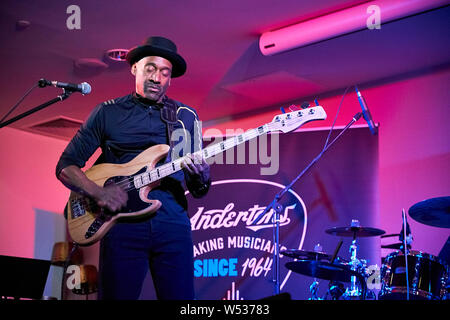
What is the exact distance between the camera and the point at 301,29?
590cm

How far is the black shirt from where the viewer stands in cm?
320

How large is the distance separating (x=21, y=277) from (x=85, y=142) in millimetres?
1565

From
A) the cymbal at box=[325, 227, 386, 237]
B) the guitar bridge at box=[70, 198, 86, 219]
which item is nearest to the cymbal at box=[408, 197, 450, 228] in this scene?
the cymbal at box=[325, 227, 386, 237]

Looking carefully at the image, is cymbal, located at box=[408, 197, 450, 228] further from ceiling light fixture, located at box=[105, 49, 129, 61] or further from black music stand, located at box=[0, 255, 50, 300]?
ceiling light fixture, located at box=[105, 49, 129, 61]

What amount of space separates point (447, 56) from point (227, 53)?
2661mm

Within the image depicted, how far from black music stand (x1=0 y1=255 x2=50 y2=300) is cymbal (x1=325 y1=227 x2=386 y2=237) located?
2891 mm

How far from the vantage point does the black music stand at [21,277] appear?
4105 millimetres

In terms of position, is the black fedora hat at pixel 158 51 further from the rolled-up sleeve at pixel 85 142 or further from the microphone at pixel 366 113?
the microphone at pixel 366 113

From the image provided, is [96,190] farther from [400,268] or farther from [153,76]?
[400,268]

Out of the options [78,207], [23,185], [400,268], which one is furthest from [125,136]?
[23,185]

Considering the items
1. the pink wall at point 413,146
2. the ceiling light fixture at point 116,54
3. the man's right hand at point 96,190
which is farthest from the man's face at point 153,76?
the pink wall at point 413,146

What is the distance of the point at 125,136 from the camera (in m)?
3.20

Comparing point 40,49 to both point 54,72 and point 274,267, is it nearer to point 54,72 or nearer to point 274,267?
point 54,72
